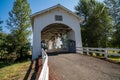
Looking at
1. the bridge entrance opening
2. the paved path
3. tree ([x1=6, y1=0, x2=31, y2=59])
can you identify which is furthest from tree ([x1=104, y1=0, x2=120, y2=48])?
the paved path

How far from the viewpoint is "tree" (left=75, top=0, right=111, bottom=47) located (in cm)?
3109

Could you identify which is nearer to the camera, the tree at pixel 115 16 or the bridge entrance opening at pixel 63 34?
the bridge entrance opening at pixel 63 34

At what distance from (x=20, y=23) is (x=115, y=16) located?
23781mm

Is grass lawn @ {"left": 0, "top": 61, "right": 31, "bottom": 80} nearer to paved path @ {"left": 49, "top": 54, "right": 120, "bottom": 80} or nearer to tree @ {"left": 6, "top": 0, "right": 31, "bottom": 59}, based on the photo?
paved path @ {"left": 49, "top": 54, "right": 120, "bottom": 80}

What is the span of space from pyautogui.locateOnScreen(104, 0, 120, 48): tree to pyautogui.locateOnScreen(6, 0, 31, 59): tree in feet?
66.6

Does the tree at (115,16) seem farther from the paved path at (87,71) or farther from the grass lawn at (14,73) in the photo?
the paved path at (87,71)

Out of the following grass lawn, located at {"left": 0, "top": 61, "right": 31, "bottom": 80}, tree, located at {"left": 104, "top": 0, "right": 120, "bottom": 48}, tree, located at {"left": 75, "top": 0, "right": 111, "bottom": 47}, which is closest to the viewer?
grass lawn, located at {"left": 0, "top": 61, "right": 31, "bottom": 80}

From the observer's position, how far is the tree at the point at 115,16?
3267 centimetres

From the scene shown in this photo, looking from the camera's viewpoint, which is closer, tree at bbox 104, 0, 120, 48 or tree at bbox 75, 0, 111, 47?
tree at bbox 75, 0, 111, 47

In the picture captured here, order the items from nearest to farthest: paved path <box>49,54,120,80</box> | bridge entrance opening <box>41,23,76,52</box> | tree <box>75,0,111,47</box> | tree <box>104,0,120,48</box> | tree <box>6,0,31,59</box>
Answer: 1. paved path <box>49,54,120,80</box>
2. bridge entrance opening <box>41,23,76,52</box>
3. tree <box>6,0,31,59</box>
4. tree <box>75,0,111,47</box>
5. tree <box>104,0,120,48</box>

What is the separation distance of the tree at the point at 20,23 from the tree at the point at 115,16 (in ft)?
66.6

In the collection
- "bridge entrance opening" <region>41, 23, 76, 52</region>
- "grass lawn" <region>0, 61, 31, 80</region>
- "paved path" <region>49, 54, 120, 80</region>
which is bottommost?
"grass lawn" <region>0, 61, 31, 80</region>

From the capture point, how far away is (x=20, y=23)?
2867 cm

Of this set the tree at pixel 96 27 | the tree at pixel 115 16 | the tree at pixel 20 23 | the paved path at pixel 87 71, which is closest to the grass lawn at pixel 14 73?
the paved path at pixel 87 71
